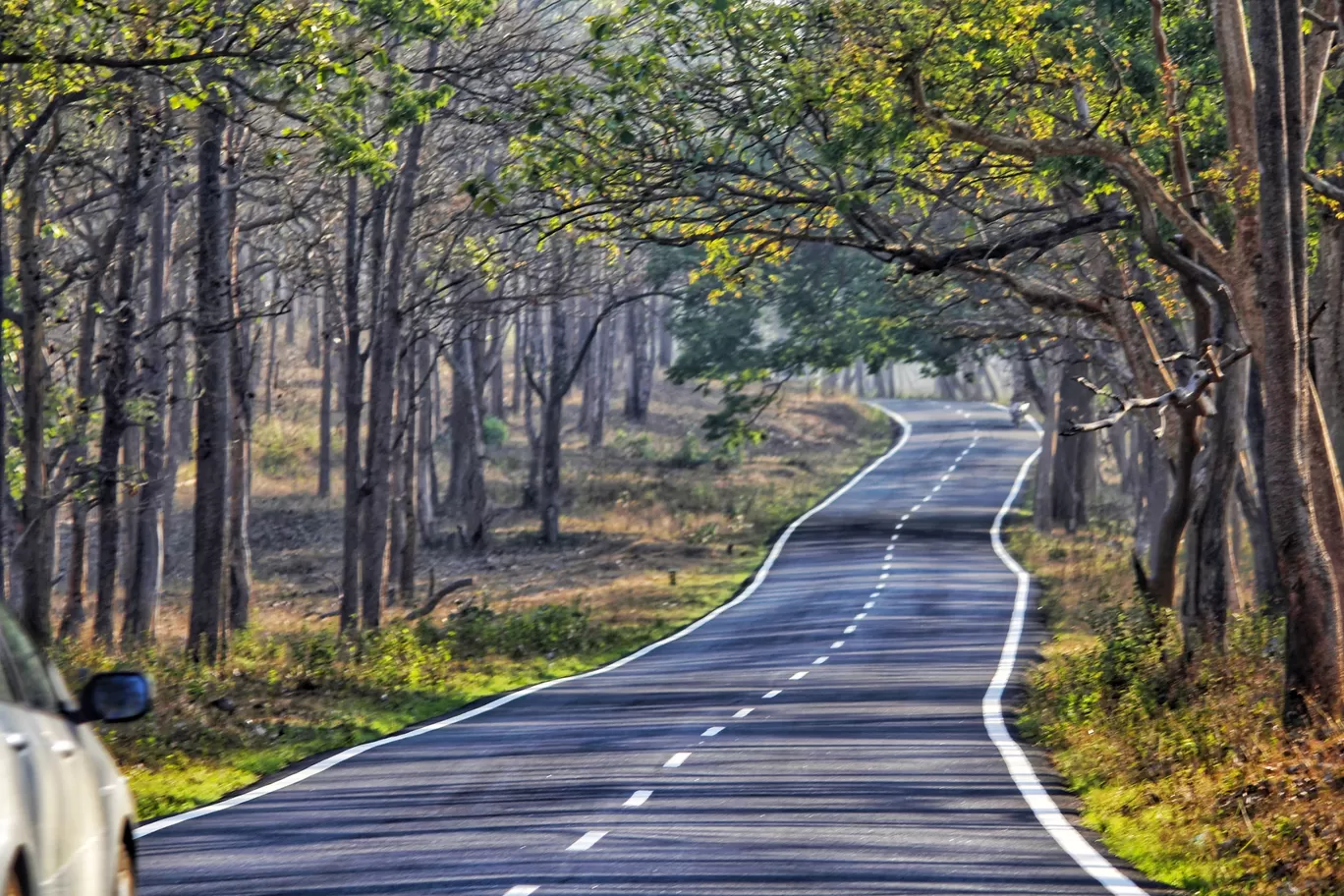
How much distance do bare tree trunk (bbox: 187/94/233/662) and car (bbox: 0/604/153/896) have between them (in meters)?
15.6

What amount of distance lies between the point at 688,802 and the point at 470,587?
2807 cm

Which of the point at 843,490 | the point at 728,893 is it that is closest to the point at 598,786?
the point at 728,893

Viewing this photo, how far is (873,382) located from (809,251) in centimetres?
9186

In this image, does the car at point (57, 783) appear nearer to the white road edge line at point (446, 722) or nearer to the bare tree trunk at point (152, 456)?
the white road edge line at point (446, 722)

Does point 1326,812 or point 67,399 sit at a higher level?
point 67,399

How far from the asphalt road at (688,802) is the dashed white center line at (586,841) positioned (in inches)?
0.7

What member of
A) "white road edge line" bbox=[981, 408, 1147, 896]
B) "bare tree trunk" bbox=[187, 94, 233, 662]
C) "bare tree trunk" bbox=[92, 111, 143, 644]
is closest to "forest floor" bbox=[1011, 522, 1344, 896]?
"white road edge line" bbox=[981, 408, 1147, 896]

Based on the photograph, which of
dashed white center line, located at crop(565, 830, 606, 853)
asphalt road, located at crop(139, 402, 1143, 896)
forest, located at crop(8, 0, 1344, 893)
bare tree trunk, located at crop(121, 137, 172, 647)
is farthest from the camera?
bare tree trunk, located at crop(121, 137, 172, 647)

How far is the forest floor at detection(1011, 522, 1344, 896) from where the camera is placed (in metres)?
10.2

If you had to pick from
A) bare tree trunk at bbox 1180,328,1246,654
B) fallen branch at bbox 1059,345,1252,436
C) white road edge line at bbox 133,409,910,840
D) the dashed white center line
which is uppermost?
fallen branch at bbox 1059,345,1252,436

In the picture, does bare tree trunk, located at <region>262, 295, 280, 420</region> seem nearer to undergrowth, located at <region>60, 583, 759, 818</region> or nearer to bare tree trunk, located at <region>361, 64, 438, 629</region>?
bare tree trunk, located at <region>361, 64, 438, 629</region>

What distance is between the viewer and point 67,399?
29.8 metres

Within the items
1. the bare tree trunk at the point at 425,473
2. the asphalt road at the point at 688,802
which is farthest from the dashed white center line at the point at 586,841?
the bare tree trunk at the point at 425,473

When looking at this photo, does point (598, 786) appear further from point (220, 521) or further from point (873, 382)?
point (873, 382)
